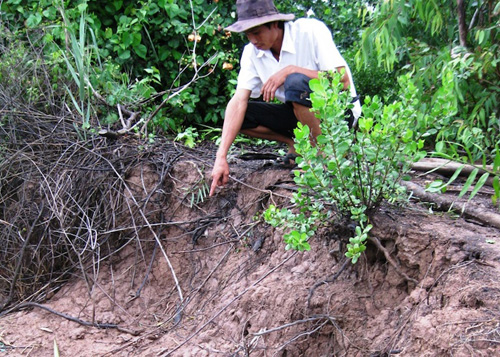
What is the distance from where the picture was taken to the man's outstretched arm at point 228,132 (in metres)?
3.57

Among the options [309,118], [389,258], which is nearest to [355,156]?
[389,258]

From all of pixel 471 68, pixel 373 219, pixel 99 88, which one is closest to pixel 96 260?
pixel 99 88

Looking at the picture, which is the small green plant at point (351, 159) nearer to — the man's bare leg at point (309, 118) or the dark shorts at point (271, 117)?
the man's bare leg at point (309, 118)

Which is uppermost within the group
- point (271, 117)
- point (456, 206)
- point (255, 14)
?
point (255, 14)

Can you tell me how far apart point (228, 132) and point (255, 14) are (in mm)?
766

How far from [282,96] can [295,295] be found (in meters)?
1.64

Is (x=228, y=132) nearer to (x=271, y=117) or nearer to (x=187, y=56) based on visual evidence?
(x=271, y=117)

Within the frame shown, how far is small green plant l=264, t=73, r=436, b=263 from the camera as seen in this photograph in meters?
2.36

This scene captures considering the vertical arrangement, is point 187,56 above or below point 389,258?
above

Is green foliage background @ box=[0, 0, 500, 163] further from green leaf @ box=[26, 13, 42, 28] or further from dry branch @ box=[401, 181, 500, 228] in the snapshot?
dry branch @ box=[401, 181, 500, 228]

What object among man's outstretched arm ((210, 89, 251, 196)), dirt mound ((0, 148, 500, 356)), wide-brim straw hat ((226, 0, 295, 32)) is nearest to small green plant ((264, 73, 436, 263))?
dirt mound ((0, 148, 500, 356))

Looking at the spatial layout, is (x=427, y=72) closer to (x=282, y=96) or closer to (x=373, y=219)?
(x=282, y=96)

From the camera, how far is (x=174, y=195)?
13.7ft

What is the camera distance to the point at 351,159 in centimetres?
260
